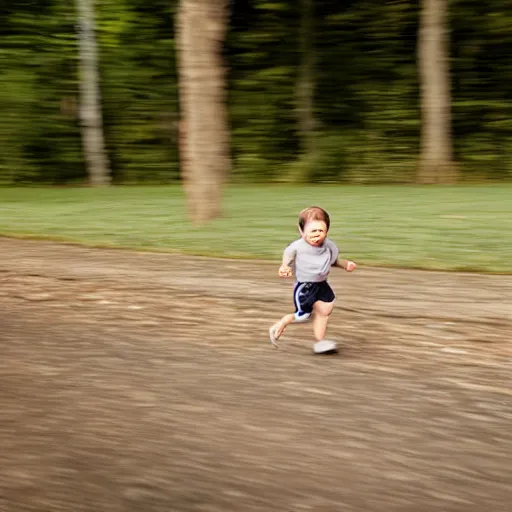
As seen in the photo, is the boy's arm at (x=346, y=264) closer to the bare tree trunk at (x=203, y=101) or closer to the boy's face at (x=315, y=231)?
the boy's face at (x=315, y=231)

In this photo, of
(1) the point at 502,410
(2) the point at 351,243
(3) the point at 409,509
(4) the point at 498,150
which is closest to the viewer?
(3) the point at 409,509

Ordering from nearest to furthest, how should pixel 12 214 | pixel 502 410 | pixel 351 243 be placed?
pixel 502 410
pixel 351 243
pixel 12 214

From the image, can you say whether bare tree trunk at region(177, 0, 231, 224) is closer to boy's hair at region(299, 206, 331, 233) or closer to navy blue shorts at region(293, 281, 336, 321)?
navy blue shorts at region(293, 281, 336, 321)

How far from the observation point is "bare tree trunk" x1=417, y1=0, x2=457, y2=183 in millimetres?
24188

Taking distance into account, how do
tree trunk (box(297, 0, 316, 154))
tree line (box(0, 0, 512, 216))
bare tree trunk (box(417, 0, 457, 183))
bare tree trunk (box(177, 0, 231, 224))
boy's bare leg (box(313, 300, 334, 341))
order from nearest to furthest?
boy's bare leg (box(313, 300, 334, 341)) < bare tree trunk (box(177, 0, 231, 224)) < bare tree trunk (box(417, 0, 457, 183)) < tree line (box(0, 0, 512, 216)) < tree trunk (box(297, 0, 316, 154))

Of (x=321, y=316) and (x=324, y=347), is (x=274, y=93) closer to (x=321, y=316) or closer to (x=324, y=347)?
(x=321, y=316)

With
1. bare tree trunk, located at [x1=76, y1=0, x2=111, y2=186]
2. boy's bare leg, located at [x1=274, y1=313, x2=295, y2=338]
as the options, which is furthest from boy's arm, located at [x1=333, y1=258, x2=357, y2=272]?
bare tree trunk, located at [x1=76, y1=0, x2=111, y2=186]

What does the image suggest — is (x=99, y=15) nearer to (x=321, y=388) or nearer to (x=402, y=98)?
(x=402, y=98)

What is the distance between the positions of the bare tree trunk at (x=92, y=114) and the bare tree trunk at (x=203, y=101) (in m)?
13.5

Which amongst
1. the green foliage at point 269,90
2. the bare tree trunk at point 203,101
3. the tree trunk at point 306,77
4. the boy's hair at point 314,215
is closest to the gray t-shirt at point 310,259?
the boy's hair at point 314,215

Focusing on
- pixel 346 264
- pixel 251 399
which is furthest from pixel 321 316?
pixel 251 399

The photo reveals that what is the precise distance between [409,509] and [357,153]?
2309 cm

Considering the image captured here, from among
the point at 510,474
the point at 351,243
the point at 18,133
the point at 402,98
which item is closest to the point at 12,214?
the point at 351,243

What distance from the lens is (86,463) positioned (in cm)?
478
